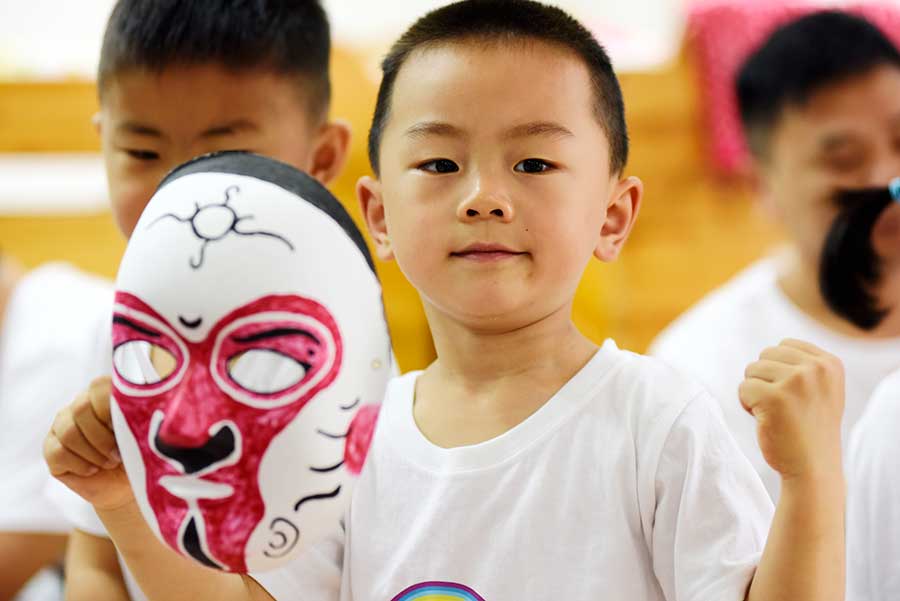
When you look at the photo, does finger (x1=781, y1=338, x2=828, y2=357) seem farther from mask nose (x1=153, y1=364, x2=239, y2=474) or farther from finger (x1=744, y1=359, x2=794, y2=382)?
mask nose (x1=153, y1=364, x2=239, y2=474)

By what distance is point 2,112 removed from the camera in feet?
5.66

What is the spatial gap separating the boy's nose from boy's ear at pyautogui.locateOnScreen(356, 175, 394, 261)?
0.10m

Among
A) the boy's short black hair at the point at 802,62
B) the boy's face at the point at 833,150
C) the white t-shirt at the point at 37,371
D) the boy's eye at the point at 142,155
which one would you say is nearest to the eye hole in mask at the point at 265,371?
the boy's eye at the point at 142,155

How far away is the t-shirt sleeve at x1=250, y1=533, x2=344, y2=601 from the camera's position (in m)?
0.74

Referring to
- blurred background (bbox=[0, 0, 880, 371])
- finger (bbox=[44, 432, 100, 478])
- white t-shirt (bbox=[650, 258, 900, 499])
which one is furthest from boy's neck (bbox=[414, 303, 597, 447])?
blurred background (bbox=[0, 0, 880, 371])

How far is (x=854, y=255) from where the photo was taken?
3.54 feet

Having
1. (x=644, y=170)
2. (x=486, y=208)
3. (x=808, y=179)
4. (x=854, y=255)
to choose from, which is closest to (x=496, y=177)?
(x=486, y=208)

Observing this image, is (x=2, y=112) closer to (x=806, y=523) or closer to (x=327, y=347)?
(x=327, y=347)

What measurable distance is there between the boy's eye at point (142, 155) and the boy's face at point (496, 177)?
0.24 metres

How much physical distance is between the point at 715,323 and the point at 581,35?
2.20 ft

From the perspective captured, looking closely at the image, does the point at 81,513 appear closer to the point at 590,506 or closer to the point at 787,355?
the point at 590,506

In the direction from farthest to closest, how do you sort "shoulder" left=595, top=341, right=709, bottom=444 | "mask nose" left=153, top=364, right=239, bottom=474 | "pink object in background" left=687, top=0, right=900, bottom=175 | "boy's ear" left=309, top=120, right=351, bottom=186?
"pink object in background" left=687, top=0, right=900, bottom=175, "boy's ear" left=309, top=120, right=351, bottom=186, "shoulder" left=595, top=341, right=709, bottom=444, "mask nose" left=153, top=364, right=239, bottom=474

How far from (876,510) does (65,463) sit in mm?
559

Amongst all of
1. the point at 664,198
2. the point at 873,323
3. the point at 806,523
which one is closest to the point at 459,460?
the point at 806,523
